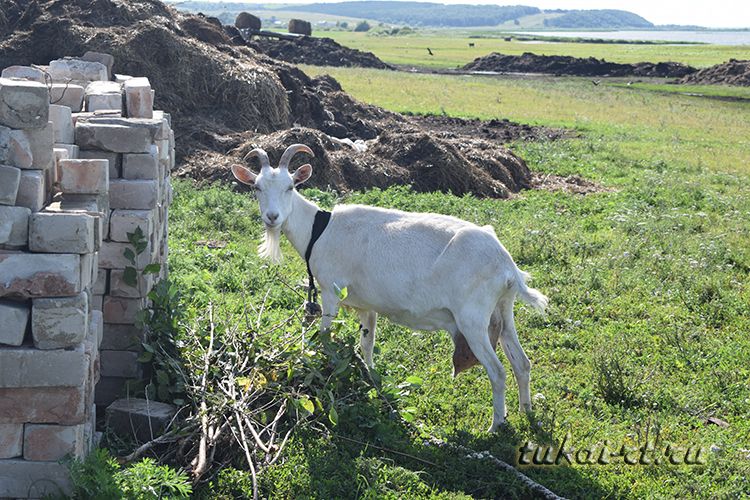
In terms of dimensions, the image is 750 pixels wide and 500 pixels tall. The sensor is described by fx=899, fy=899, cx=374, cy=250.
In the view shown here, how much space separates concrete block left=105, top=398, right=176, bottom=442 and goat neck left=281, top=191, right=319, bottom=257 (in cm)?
245

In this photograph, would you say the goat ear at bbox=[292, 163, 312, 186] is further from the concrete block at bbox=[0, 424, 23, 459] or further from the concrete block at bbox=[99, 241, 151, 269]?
the concrete block at bbox=[0, 424, 23, 459]

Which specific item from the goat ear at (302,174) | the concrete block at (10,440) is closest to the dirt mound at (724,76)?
the goat ear at (302,174)

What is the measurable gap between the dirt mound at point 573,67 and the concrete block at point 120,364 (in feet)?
187

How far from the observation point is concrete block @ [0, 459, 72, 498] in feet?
19.2

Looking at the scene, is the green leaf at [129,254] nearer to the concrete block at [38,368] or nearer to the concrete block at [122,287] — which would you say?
the concrete block at [122,287]

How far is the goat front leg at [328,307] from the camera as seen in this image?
27.1 ft

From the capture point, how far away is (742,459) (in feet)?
23.2

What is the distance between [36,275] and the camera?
18.7 feet

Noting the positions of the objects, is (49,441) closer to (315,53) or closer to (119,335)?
(119,335)

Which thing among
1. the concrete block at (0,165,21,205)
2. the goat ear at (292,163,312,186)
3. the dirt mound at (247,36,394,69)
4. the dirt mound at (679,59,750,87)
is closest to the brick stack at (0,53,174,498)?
the concrete block at (0,165,21,205)

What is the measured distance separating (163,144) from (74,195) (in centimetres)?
221

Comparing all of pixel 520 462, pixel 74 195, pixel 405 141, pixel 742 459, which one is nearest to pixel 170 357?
pixel 74 195

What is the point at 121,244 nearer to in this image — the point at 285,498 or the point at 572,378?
the point at 285,498

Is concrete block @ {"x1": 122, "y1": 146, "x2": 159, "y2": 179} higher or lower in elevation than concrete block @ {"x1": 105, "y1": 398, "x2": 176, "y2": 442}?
higher
